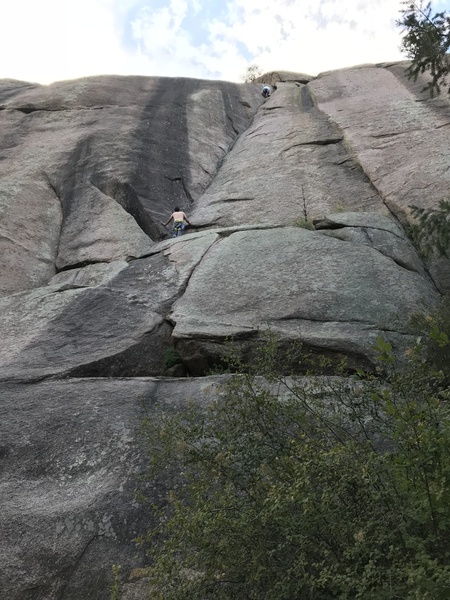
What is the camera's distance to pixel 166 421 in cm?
553

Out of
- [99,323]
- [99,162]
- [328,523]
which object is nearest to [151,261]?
[99,323]

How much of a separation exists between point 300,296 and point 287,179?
5946mm

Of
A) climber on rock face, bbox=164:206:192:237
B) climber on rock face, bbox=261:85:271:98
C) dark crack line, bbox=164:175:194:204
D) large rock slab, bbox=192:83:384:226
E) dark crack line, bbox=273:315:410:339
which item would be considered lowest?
dark crack line, bbox=273:315:410:339

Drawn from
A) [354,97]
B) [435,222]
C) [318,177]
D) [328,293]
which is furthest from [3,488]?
[354,97]

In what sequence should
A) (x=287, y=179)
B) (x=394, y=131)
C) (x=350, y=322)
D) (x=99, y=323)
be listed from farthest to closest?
(x=394, y=131) < (x=287, y=179) < (x=99, y=323) < (x=350, y=322)

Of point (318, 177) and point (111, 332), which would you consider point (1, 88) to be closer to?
point (318, 177)

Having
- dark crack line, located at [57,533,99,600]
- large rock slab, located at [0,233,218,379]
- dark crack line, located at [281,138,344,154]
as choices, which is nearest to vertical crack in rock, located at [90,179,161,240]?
large rock slab, located at [0,233,218,379]

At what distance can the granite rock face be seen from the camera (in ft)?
21.8

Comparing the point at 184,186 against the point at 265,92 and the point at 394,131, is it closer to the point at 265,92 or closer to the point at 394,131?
the point at 394,131

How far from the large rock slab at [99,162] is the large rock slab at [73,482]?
538 centimetres

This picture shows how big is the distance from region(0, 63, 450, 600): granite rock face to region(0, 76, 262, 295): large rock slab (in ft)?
0.20

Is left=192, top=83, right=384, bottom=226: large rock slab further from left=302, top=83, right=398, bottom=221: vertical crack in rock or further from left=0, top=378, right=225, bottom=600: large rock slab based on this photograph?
left=0, top=378, right=225, bottom=600: large rock slab

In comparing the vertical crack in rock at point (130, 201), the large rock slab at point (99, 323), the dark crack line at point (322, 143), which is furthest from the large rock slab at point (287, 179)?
the large rock slab at point (99, 323)

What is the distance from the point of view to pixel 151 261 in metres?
11.6
